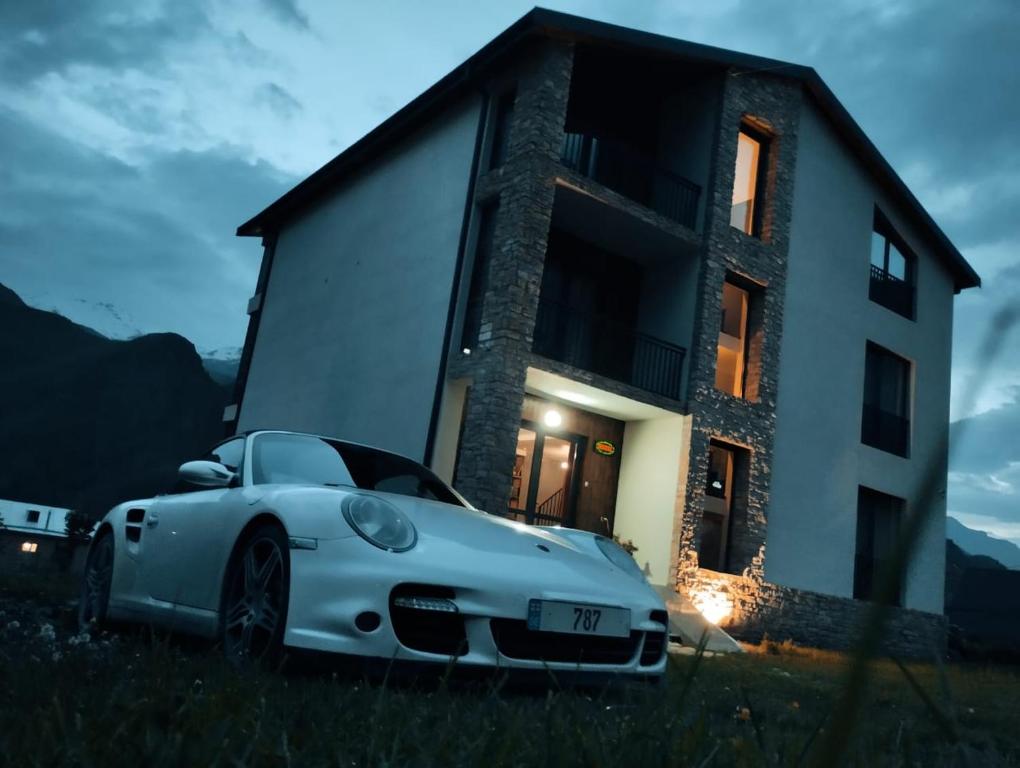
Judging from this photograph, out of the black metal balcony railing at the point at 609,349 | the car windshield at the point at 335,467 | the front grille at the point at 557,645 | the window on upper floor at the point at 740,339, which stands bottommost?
the front grille at the point at 557,645

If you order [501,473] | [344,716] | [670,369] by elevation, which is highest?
[670,369]

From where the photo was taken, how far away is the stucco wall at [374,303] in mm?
13289

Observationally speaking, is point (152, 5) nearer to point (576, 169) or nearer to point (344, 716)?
point (576, 169)

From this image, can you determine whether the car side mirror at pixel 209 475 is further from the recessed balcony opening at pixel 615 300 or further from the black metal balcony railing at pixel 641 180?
the black metal balcony railing at pixel 641 180

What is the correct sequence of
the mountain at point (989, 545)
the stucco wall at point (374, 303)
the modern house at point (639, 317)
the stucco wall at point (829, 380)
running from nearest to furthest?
1. the mountain at point (989, 545)
2. the modern house at point (639, 317)
3. the stucco wall at point (374, 303)
4. the stucco wall at point (829, 380)

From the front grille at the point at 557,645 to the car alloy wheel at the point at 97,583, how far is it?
297cm

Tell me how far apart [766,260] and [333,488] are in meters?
12.5

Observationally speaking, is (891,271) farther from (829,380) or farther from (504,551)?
(504,551)

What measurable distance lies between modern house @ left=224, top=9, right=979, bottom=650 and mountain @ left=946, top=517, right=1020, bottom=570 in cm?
270

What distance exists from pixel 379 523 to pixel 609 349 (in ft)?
34.1

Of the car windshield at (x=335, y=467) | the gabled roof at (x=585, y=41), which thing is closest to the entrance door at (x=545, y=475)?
the gabled roof at (x=585, y=41)

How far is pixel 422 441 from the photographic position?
12.5m

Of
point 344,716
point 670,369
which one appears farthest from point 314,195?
point 344,716

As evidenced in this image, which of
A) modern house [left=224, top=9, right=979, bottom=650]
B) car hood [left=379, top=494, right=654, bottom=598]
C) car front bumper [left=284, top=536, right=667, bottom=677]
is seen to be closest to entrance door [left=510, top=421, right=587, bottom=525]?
modern house [left=224, top=9, right=979, bottom=650]
